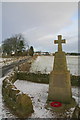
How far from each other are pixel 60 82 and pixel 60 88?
0.32m

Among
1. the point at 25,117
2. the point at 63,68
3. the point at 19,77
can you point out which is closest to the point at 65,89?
the point at 63,68

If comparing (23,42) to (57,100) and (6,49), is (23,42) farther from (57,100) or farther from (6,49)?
(57,100)

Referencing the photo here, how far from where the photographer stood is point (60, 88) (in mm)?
7578

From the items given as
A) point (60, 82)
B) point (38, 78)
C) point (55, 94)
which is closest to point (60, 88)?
point (60, 82)

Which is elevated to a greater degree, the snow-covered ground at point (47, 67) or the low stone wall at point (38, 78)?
the snow-covered ground at point (47, 67)

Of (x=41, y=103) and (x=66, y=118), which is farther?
(x=41, y=103)

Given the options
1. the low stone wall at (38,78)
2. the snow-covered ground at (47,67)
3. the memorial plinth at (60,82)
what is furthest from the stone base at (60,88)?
the snow-covered ground at (47,67)

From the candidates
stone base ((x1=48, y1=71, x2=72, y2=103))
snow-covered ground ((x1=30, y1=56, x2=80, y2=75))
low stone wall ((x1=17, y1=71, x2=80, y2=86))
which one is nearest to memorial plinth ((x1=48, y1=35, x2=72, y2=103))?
stone base ((x1=48, y1=71, x2=72, y2=103))

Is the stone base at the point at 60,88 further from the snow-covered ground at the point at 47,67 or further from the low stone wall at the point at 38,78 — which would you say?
the snow-covered ground at the point at 47,67

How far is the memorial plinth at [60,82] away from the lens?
24.7 ft

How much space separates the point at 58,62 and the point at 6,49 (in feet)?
203

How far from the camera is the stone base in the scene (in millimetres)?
7535

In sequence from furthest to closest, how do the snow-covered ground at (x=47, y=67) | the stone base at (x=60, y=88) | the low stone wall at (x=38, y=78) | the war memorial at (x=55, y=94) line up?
the snow-covered ground at (x=47, y=67)
the low stone wall at (x=38, y=78)
the stone base at (x=60, y=88)
the war memorial at (x=55, y=94)

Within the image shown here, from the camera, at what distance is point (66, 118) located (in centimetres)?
543
